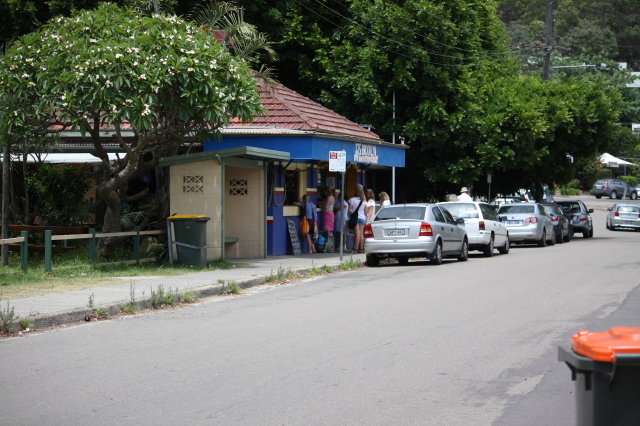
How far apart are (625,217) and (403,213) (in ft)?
82.6

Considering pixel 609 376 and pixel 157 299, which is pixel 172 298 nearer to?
pixel 157 299

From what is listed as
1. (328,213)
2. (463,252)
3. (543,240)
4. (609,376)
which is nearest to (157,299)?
(609,376)

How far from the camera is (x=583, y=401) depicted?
3.53 meters

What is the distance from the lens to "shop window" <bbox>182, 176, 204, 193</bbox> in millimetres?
17798

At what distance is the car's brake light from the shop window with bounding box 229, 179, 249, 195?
4.66 metres

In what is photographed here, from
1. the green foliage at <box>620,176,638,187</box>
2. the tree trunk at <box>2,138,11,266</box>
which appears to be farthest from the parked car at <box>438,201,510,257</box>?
the green foliage at <box>620,176,638,187</box>

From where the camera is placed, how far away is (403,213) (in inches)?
752

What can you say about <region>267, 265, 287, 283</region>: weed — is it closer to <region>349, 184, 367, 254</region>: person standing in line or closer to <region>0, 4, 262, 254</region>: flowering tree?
<region>0, 4, 262, 254</region>: flowering tree

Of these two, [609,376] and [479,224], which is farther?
[479,224]

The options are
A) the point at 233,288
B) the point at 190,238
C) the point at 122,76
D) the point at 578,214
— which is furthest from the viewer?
the point at 578,214

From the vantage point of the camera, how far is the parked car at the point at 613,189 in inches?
2667

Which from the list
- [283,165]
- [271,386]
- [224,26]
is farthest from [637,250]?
[271,386]

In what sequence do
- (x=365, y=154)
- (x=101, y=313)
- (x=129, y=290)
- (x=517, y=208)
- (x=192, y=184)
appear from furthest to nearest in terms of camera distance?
1. (x=517, y=208)
2. (x=365, y=154)
3. (x=192, y=184)
4. (x=129, y=290)
5. (x=101, y=313)

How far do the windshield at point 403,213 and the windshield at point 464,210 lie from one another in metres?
4.20
